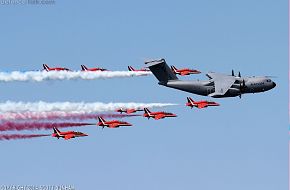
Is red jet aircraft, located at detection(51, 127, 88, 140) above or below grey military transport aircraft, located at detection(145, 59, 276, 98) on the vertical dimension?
below

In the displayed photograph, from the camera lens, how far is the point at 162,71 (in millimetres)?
126062

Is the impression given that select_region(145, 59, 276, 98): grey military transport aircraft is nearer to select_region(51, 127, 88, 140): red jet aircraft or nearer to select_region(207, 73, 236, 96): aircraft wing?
select_region(207, 73, 236, 96): aircraft wing

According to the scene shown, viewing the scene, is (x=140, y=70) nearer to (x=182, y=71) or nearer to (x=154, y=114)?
(x=182, y=71)

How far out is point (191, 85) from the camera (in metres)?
123

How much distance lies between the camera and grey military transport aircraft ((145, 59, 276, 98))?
120000mm

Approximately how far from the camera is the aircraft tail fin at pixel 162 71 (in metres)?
126

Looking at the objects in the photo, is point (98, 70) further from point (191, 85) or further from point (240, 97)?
point (240, 97)

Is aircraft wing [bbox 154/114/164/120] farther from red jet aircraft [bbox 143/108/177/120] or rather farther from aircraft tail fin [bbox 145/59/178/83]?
aircraft tail fin [bbox 145/59/178/83]

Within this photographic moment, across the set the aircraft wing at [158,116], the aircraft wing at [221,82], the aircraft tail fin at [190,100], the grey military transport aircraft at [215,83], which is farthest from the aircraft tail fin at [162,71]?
the aircraft wing at [158,116]

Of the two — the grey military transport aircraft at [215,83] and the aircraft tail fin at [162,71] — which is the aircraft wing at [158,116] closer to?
the grey military transport aircraft at [215,83]

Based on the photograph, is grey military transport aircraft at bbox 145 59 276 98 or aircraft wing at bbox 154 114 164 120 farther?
aircraft wing at bbox 154 114 164 120

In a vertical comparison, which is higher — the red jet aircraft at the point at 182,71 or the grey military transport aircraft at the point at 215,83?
the red jet aircraft at the point at 182,71

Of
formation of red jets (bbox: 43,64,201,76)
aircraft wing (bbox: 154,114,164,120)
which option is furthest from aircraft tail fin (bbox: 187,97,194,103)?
formation of red jets (bbox: 43,64,201,76)

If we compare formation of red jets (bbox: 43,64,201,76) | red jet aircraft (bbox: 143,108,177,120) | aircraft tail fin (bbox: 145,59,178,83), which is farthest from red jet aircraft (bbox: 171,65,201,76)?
red jet aircraft (bbox: 143,108,177,120)
